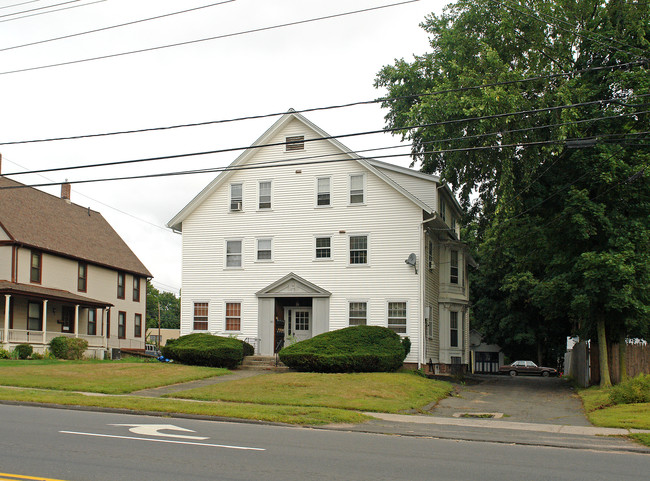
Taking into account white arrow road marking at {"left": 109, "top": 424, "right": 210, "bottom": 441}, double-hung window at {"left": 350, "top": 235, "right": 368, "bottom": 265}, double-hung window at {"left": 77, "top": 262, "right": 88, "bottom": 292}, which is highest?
double-hung window at {"left": 350, "top": 235, "right": 368, "bottom": 265}

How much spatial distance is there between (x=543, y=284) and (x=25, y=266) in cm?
2673

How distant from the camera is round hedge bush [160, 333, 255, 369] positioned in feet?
89.7

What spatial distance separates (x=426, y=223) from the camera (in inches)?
1203

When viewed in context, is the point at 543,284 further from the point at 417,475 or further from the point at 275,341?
the point at 417,475

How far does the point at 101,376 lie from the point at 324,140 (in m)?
14.7

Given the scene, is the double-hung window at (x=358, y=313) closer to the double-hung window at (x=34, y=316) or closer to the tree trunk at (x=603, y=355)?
the tree trunk at (x=603, y=355)

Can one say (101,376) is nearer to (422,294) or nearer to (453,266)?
(422,294)

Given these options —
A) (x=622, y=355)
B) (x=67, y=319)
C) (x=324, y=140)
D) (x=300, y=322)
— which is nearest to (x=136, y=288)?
(x=67, y=319)

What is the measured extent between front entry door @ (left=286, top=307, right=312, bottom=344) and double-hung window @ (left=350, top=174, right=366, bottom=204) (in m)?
5.56

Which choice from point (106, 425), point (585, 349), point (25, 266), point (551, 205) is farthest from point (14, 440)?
point (25, 266)

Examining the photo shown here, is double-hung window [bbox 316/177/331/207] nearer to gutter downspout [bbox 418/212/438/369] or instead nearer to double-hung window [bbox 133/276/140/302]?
gutter downspout [bbox 418/212/438/369]

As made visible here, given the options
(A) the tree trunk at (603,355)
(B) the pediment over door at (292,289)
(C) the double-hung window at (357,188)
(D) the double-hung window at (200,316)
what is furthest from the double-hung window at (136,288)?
(A) the tree trunk at (603,355)

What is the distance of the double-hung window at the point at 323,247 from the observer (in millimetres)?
31078

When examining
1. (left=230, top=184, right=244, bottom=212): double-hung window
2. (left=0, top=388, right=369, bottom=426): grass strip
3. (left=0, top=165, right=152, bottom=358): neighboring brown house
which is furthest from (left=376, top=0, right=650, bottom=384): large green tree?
(left=0, top=165, right=152, bottom=358): neighboring brown house
